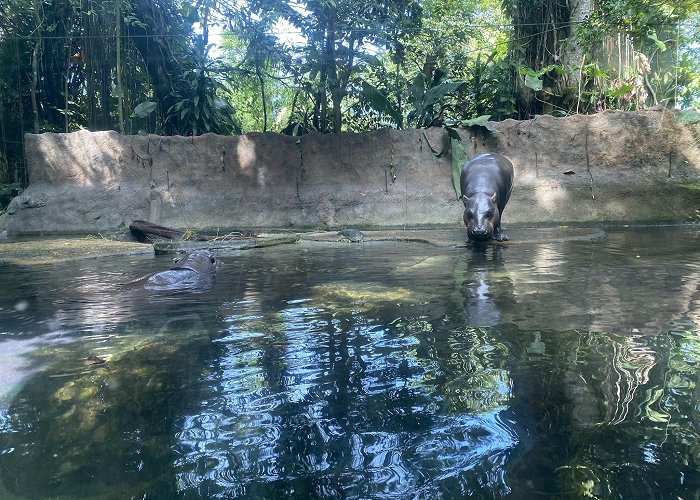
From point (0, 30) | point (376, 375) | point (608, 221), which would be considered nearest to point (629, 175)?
point (608, 221)

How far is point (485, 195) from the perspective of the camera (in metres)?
7.77

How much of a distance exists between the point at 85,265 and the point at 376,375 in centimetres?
484

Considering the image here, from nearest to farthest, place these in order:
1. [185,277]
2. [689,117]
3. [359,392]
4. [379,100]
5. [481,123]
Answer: [359,392], [185,277], [689,117], [481,123], [379,100]

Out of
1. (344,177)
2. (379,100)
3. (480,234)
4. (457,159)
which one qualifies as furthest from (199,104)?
(480,234)

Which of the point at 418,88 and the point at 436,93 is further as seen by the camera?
the point at 418,88

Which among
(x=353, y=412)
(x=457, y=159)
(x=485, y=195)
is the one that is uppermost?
(x=457, y=159)

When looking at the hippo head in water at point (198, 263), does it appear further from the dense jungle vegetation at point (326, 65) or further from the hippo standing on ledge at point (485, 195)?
the dense jungle vegetation at point (326, 65)

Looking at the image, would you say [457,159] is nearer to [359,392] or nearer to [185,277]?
[185,277]

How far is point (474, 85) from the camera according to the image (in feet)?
43.8

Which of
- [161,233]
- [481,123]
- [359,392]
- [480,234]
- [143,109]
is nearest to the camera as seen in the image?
[359,392]

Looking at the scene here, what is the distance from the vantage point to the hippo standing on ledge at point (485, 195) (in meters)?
7.42

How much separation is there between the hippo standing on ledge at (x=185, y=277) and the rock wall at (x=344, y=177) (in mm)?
6296

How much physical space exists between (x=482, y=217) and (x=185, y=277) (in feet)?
12.8

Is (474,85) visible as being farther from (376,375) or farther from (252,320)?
(376,375)
